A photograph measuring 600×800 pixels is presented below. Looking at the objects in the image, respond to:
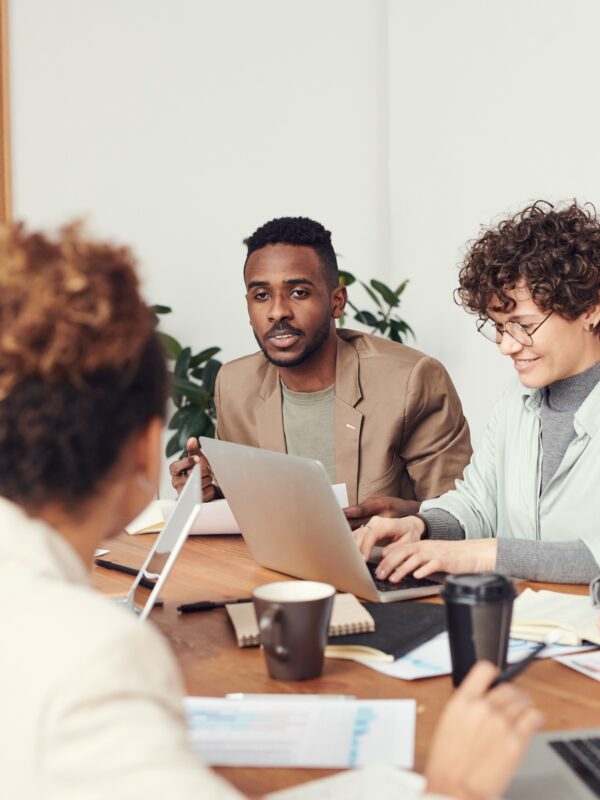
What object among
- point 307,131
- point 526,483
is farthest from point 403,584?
point 307,131

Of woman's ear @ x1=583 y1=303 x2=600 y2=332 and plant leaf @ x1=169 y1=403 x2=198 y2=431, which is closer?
woman's ear @ x1=583 y1=303 x2=600 y2=332

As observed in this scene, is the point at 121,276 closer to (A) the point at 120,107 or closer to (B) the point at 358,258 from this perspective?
(A) the point at 120,107

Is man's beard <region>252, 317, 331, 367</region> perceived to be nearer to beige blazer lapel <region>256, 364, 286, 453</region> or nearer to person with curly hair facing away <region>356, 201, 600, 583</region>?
beige blazer lapel <region>256, 364, 286, 453</region>

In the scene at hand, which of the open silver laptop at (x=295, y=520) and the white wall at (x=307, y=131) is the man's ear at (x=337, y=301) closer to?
the open silver laptop at (x=295, y=520)

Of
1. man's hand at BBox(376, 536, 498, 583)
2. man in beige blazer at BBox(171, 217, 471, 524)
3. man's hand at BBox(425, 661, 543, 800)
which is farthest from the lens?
man in beige blazer at BBox(171, 217, 471, 524)

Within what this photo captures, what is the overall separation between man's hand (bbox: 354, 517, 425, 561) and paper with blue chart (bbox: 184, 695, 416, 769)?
61 cm

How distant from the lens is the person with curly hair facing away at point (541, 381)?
179 centimetres

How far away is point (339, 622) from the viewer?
4.04ft

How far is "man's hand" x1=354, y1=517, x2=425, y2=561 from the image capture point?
163cm

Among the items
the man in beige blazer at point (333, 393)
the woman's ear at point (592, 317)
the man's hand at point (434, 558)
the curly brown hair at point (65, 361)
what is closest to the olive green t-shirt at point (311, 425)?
the man in beige blazer at point (333, 393)

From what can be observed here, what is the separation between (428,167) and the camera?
4.18m

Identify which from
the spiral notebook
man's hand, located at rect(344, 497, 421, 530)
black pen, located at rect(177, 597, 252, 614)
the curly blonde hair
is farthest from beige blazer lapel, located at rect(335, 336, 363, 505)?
the curly blonde hair

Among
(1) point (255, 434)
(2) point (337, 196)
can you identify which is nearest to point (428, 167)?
(2) point (337, 196)

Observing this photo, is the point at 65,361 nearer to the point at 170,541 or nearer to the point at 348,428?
the point at 170,541
